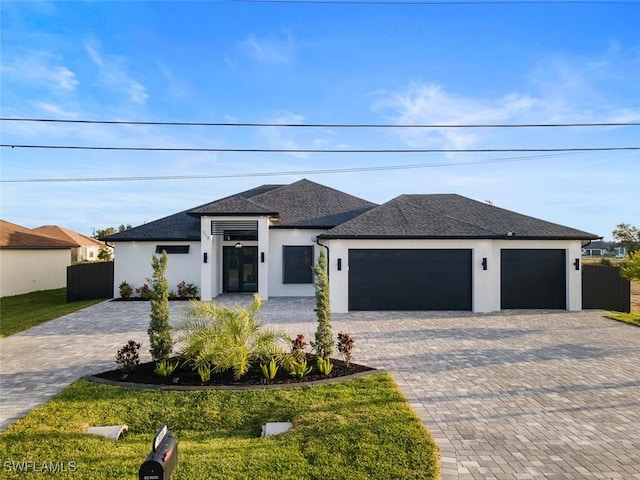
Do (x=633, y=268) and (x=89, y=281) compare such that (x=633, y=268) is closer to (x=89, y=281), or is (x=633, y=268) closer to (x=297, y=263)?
(x=297, y=263)

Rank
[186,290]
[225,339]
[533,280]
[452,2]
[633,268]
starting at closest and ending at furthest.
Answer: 1. [225,339]
2. [452,2]
3. [633,268]
4. [533,280]
5. [186,290]

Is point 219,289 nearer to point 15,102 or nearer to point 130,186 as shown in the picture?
point 15,102

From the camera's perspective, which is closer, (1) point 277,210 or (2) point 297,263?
(2) point 297,263

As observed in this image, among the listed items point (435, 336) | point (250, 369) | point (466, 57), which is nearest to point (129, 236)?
point (250, 369)

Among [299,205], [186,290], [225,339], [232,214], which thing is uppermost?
[299,205]

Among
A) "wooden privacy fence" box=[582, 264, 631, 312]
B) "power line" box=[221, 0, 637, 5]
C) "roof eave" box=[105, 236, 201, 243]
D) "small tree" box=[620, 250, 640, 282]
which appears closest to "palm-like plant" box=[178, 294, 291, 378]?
"power line" box=[221, 0, 637, 5]

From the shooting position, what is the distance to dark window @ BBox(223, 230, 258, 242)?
17266 millimetres

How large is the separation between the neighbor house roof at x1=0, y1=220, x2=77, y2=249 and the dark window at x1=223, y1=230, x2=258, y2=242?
452 inches

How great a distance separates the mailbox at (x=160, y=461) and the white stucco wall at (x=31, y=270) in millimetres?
22571

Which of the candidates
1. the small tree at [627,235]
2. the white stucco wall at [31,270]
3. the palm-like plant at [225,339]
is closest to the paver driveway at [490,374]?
the palm-like plant at [225,339]

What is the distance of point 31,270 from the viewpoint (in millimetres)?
20047

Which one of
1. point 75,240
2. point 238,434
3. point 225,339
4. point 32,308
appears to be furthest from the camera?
point 75,240

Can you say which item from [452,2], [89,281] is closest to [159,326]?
[452,2]

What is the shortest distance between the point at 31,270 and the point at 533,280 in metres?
25.6
